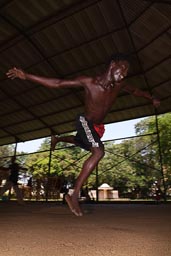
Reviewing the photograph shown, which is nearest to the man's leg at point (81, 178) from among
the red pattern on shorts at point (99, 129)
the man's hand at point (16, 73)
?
the red pattern on shorts at point (99, 129)

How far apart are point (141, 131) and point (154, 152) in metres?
5.82

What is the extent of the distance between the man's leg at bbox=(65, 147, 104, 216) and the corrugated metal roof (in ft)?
13.2

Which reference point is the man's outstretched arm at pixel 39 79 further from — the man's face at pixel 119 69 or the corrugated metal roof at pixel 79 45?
the corrugated metal roof at pixel 79 45

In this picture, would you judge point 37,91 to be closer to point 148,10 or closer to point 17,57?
point 17,57

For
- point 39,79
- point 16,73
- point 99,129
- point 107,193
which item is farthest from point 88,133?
point 107,193

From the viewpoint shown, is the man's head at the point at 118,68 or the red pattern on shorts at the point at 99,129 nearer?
the man's head at the point at 118,68

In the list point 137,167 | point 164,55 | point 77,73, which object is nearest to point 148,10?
point 164,55

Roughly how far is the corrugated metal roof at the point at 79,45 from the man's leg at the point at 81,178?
4.02m

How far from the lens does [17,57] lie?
782 centimetres

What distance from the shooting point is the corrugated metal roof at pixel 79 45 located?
6.07m

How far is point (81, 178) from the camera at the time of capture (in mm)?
2391

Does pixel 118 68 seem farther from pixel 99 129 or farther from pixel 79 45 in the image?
pixel 79 45

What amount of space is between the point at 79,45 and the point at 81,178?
19.5 ft

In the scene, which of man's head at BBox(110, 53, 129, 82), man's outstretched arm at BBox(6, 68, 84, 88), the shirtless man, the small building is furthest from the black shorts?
the small building
